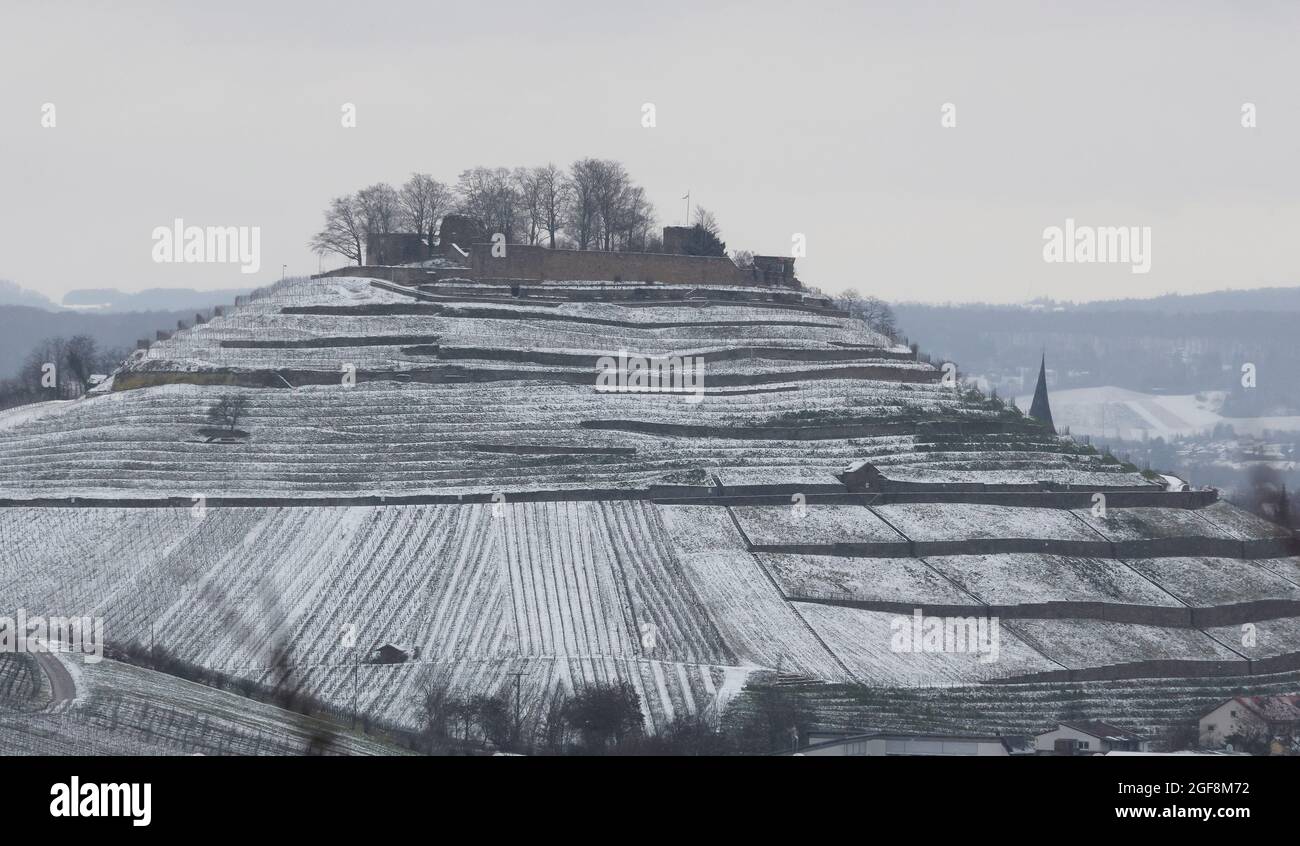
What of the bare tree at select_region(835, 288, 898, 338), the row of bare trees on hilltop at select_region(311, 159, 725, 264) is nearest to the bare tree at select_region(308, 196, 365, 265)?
the row of bare trees on hilltop at select_region(311, 159, 725, 264)

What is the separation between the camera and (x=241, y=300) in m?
81.4

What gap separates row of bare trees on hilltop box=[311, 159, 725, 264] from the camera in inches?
3447

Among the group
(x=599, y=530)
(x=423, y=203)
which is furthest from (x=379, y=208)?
(x=599, y=530)

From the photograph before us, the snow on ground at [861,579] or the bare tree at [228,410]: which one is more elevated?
the bare tree at [228,410]

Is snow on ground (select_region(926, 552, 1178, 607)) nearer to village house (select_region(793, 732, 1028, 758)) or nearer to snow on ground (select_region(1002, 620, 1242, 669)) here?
snow on ground (select_region(1002, 620, 1242, 669))

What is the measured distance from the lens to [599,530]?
55.2 meters

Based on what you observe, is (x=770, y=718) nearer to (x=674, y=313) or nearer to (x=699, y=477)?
(x=699, y=477)

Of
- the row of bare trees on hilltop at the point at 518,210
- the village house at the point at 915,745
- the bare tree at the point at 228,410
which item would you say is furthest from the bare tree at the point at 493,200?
the village house at the point at 915,745

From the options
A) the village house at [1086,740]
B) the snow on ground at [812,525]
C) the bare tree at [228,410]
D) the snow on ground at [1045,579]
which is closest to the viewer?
the village house at [1086,740]

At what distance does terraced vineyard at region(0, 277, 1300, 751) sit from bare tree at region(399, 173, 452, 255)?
11.7 metres

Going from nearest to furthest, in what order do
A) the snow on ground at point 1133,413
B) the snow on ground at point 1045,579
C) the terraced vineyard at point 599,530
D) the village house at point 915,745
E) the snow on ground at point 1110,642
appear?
the village house at point 915,745
the terraced vineyard at point 599,530
the snow on ground at point 1110,642
the snow on ground at point 1045,579
the snow on ground at point 1133,413

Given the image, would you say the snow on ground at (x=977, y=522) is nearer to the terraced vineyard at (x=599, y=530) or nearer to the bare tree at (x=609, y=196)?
the terraced vineyard at (x=599, y=530)

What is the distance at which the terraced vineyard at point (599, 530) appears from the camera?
45031 mm

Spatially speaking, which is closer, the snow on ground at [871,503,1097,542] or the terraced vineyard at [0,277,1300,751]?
the terraced vineyard at [0,277,1300,751]
